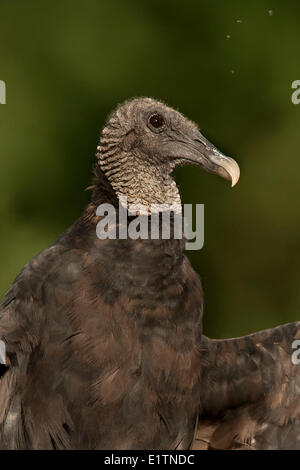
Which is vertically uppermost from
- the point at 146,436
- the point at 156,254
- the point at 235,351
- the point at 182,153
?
the point at 182,153

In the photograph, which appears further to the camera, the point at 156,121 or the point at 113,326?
the point at 156,121

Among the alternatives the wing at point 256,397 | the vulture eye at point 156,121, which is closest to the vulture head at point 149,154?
the vulture eye at point 156,121

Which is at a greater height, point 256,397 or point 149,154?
point 149,154

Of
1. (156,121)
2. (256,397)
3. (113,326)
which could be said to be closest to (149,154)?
(156,121)

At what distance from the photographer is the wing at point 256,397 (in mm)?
2699

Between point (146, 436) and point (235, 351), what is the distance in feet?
1.56

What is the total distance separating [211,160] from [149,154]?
0.60ft

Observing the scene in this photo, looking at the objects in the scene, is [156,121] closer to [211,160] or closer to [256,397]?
[211,160]

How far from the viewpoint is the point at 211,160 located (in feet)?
8.03

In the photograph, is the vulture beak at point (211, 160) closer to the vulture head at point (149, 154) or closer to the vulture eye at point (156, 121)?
the vulture head at point (149, 154)

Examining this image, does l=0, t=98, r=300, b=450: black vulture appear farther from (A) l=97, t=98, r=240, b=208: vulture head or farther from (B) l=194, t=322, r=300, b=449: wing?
(B) l=194, t=322, r=300, b=449: wing

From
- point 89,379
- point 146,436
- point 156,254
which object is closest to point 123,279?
point 156,254
